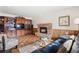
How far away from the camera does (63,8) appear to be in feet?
4.53

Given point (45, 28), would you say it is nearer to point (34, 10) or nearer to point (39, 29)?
point (39, 29)

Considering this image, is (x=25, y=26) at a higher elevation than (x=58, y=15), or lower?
lower

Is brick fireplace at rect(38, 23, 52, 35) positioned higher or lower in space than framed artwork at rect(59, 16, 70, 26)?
Result: lower

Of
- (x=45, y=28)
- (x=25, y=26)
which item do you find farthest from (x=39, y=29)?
(x=25, y=26)

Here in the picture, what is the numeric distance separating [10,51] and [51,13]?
0.71 m

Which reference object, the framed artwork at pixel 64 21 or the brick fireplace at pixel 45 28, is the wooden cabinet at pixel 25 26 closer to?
the brick fireplace at pixel 45 28

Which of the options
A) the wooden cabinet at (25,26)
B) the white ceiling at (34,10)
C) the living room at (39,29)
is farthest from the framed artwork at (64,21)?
the wooden cabinet at (25,26)

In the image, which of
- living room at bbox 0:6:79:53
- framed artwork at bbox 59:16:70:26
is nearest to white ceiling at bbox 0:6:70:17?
living room at bbox 0:6:79:53

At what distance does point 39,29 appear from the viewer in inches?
56.2

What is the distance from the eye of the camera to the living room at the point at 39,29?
4.45 feet

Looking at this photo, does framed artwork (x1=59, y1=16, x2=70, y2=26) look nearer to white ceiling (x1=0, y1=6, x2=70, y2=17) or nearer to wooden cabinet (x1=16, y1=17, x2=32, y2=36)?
white ceiling (x1=0, y1=6, x2=70, y2=17)

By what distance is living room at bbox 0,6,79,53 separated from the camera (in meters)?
1.36
